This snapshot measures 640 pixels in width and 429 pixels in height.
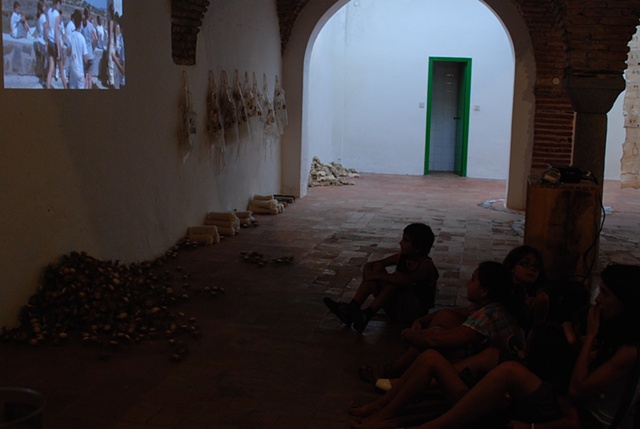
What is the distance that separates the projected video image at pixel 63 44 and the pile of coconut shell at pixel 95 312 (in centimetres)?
127

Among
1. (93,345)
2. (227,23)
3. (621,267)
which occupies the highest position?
(227,23)

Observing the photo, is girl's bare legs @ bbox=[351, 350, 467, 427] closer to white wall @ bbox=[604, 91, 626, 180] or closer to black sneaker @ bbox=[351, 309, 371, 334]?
black sneaker @ bbox=[351, 309, 371, 334]

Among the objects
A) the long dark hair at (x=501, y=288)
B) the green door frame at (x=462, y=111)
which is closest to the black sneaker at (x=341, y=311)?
the long dark hair at (x=501, y=288)

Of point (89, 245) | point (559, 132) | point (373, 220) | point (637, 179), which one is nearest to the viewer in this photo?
point (89, 245)

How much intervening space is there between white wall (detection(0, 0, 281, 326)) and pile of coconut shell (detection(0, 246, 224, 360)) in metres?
0.12

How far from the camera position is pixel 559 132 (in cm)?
967

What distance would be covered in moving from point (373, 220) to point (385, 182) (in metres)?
4.26

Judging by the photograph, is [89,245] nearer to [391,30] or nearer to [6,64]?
[6,64]

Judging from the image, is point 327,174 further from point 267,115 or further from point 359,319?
point 359,319

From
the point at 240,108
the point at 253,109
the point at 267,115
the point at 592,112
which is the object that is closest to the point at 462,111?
the point at 267,115

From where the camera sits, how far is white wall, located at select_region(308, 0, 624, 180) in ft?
45.5

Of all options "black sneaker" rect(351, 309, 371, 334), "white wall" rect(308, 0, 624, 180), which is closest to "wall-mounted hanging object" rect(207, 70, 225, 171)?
"black sneaker" rect(351, 309, 371, 334)

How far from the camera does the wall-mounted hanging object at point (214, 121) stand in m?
7.67

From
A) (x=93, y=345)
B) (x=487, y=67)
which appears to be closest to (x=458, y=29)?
(x=487, y=67)
